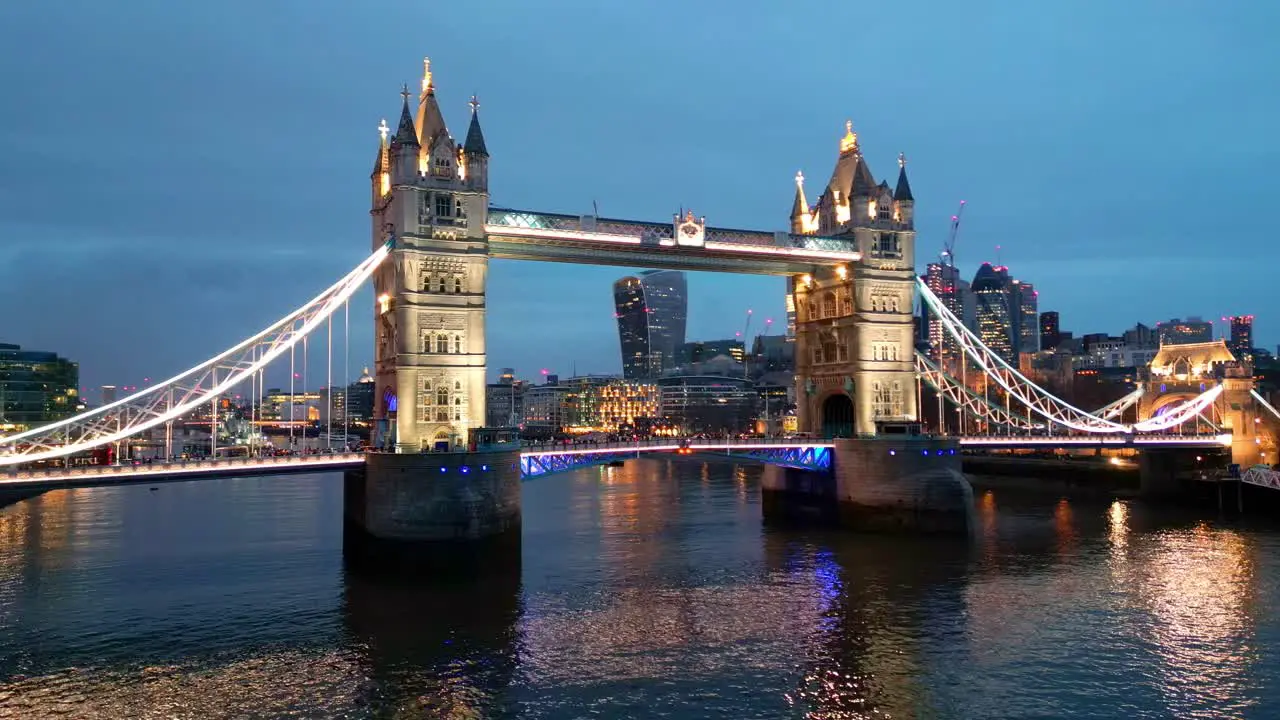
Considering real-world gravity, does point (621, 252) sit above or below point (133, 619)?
above

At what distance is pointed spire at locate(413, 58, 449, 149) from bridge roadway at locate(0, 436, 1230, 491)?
1793 cm

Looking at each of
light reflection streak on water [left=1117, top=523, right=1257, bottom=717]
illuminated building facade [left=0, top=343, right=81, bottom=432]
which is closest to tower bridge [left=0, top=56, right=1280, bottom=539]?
light reflection streak on water [left=1117, top=523, right=1257, bottom=717]

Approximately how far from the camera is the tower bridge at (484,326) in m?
49.2

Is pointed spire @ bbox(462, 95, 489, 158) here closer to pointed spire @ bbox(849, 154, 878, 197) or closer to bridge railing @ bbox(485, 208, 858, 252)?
bridge railing @ bbox(485, 208, 858, 252)

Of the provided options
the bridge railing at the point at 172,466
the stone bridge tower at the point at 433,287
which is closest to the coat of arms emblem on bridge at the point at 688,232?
the stone bridge tower at the point at 433,287

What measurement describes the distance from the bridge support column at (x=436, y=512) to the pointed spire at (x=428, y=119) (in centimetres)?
1798

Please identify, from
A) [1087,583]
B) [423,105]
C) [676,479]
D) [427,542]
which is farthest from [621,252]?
[676,479]

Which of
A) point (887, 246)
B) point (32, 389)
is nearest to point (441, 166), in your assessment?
point (887, 246)

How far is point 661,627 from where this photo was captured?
3828 cm

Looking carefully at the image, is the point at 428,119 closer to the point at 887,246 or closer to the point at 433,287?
the point at 433,287

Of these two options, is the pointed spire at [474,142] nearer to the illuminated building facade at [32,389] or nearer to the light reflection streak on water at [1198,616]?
the light reflection streak on water at [1198,616]

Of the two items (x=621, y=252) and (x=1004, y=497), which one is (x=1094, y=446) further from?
(x=621, y=252)

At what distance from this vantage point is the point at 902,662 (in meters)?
33.9

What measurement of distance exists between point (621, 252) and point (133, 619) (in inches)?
1341
